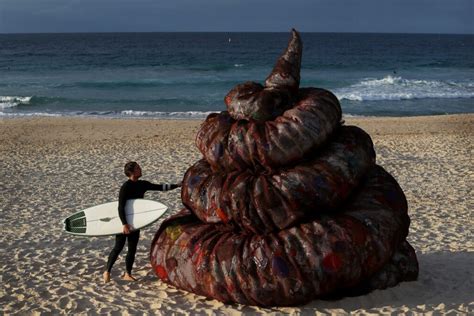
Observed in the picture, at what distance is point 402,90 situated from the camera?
42875 millimetres

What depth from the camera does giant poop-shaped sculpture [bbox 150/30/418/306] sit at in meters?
6.90

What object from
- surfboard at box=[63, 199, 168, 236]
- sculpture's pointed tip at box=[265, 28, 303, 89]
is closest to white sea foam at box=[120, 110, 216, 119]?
surfboard at box=[63, 199, 168, 236]

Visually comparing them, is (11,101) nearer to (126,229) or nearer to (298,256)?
(126,229)

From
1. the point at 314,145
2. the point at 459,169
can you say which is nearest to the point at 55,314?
the point at 314,145

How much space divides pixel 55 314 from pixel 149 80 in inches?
1683

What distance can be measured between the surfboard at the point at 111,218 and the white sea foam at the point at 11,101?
27731mm

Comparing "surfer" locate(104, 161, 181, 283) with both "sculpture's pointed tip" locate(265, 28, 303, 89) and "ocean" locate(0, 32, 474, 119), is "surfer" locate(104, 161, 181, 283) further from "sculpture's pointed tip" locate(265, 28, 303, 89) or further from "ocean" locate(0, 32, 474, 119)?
"ocean" locate(0, 32, 474, 119)

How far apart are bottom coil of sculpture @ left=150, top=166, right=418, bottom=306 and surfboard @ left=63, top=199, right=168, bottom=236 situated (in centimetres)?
49

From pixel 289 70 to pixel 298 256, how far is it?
2.32m

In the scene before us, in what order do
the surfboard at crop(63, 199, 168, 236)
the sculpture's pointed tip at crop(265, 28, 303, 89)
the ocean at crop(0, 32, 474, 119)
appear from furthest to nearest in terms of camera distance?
1. the ocean at crop(0, 32, 474, 119)
2. the surfboard at crop(63, 199, 168, 236)
3. the sculpture's pointed tip at crop(265, 28, 303, 89)

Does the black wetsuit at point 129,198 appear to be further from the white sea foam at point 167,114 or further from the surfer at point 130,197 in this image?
the white sea foam at point 167,114

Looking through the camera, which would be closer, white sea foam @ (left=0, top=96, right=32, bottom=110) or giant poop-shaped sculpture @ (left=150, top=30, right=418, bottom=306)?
giant poop-shaped sculpture @ (left=150, top=30, right=418, bottom=306)

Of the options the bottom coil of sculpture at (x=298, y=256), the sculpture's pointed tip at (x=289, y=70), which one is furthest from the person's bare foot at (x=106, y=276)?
the sculpture's pointed tip at (x=289, y=70)

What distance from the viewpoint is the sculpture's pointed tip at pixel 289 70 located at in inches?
306
